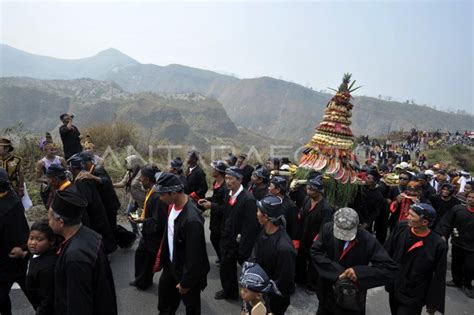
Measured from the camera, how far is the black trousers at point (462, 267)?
5.32m

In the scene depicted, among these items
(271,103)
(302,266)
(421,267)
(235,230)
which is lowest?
(302,266)

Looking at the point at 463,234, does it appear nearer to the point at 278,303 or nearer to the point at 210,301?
the point at 278,303

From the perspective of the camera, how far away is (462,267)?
216 inches

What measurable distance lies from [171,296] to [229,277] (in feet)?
3.68

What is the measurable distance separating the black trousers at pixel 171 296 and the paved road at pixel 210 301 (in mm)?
609

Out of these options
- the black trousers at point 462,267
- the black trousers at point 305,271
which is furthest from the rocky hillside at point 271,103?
the black trousers at point 305,271

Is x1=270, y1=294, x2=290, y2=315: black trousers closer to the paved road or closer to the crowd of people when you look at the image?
the crowd of people

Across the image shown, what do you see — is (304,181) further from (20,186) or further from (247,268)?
(20,186)

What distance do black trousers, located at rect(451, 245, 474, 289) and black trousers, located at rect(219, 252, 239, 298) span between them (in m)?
3.61

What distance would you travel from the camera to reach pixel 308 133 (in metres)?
73.2

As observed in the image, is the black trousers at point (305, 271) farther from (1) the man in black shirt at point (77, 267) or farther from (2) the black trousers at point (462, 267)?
(1) the man in black shirt at point (77, 267)

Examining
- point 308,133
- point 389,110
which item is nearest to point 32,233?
point 308,133

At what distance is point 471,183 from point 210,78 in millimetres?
124124

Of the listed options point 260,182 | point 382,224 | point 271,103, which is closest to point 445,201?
point 382,224
